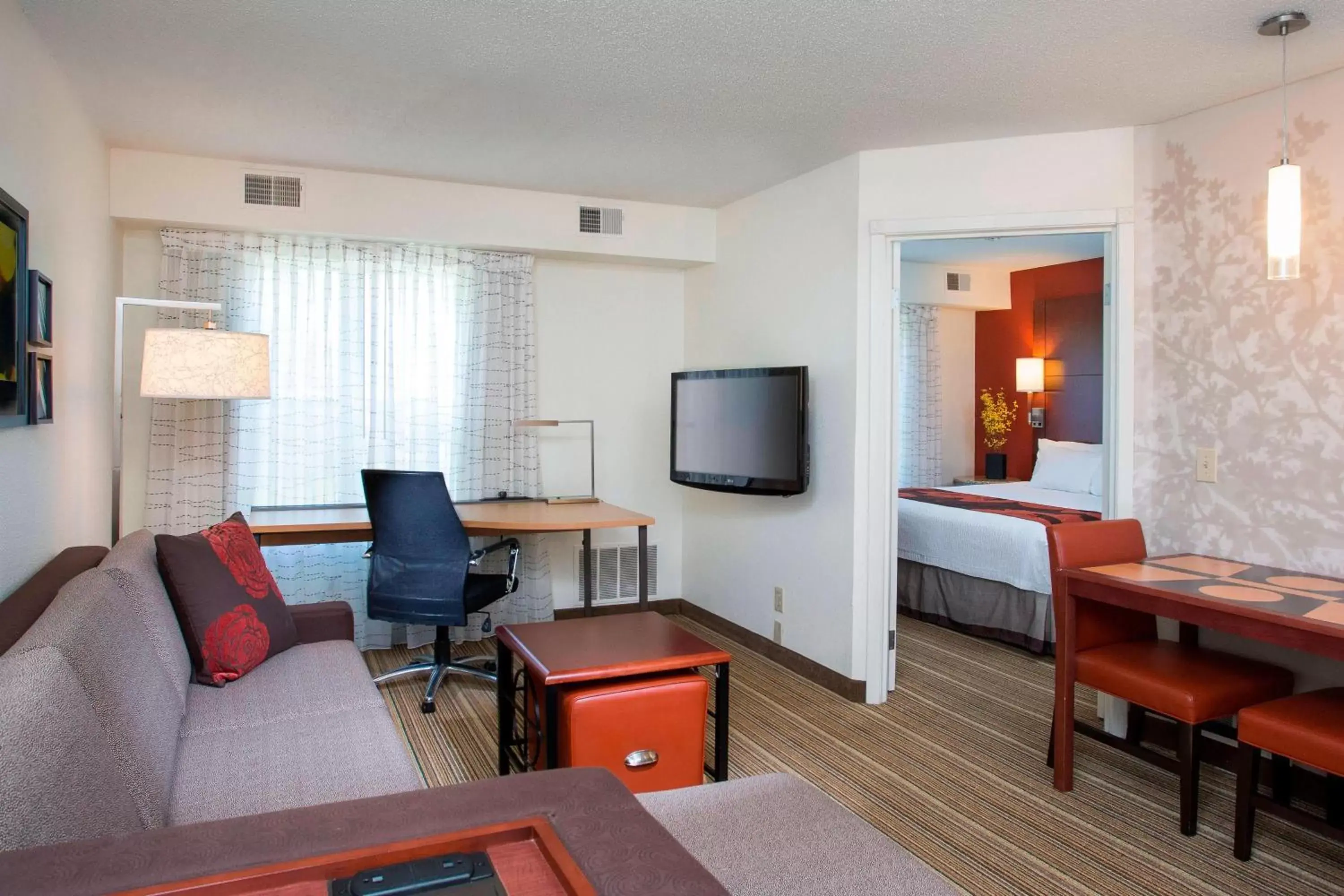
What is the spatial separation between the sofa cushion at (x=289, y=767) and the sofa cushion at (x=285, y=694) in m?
0.06

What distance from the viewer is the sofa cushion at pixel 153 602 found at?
208 cm

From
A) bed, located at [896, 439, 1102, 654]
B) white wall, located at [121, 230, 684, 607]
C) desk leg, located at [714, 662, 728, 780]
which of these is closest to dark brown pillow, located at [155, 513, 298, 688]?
desk leg, located at [714, 662, 728, 780]

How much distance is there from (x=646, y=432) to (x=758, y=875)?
401 centimetres

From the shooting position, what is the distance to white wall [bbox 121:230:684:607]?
4984 millimetres

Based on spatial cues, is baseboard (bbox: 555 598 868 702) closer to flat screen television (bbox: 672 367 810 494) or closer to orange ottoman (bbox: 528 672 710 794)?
flat screen television (bbox: 672 367 810 494)

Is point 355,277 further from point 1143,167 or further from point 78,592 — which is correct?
point 1143,167

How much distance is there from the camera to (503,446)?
4.73 m

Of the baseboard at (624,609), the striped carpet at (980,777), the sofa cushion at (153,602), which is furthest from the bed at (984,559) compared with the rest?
the sofa cushion at (153,602)

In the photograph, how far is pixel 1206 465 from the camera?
124 inches

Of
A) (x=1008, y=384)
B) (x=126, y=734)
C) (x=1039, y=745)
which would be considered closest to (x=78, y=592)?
(x=126, y=734)

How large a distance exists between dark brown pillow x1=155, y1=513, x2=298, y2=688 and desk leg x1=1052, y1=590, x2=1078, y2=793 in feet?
8.35

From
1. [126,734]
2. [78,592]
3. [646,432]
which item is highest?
[646,432]

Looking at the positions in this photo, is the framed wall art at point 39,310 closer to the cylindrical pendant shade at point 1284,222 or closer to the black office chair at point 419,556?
the black office chair at point 419,556

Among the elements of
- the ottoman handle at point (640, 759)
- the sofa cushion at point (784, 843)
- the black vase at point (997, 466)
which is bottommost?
the ottoman handle at point (640, 759)
